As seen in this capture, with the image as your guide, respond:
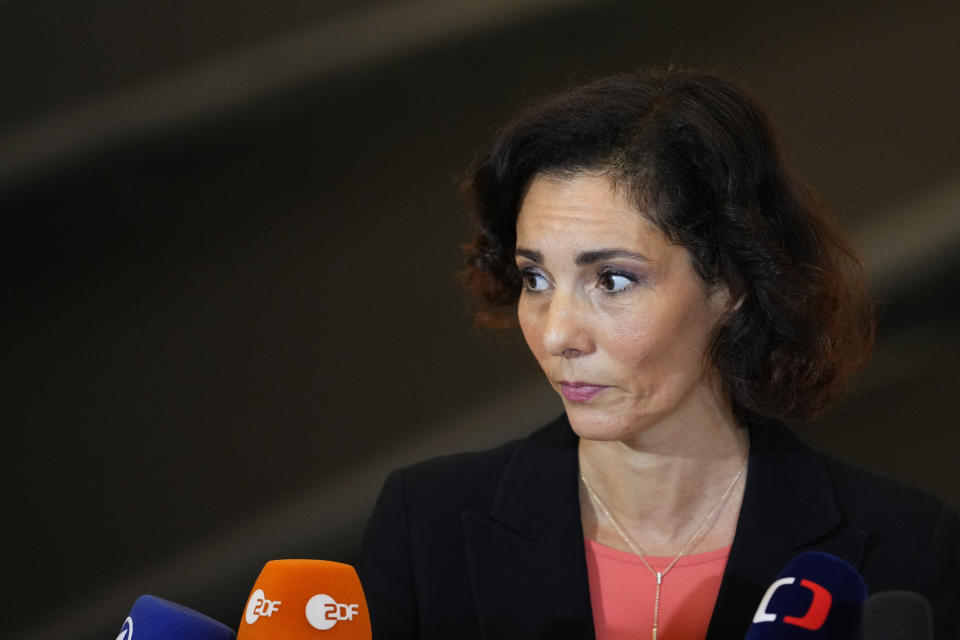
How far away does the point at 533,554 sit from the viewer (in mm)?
1322

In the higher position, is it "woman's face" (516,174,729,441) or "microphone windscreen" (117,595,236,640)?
"woman's face" (516,174,729,441)

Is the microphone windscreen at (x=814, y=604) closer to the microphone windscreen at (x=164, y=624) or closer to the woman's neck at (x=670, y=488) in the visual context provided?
the microphone windscreen at (x=164, y=624)

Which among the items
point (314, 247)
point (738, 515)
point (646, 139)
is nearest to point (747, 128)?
point (646, 139)

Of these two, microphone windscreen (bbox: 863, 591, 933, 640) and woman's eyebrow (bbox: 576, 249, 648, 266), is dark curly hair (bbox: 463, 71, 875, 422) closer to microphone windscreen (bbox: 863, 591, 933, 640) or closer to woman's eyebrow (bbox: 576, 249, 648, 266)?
woman's eyebrow (bbox: 576, 249, 648, 266)

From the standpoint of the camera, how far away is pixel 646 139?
4.00 ft

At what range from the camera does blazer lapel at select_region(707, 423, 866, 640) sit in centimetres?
126

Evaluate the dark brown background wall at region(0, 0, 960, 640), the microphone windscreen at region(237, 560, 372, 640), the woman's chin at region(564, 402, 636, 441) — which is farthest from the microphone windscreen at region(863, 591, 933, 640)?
the dark brown background wall at region(0, 0, 960, 640)

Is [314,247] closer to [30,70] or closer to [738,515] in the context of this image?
[30,70]

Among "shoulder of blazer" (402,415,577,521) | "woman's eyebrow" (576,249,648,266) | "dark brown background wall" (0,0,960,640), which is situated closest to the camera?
"woman's eyebrow" (576,249,648,266)

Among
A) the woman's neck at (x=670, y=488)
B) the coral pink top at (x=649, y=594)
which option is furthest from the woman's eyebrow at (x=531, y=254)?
the coral pink top at (x=649, y=594)

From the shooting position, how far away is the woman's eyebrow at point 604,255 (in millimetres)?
1179

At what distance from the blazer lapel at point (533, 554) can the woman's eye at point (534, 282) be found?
23cm

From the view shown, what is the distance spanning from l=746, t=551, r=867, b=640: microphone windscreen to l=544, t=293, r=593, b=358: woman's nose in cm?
41

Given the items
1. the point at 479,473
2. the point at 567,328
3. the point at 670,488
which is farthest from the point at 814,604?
the point at 479,473
